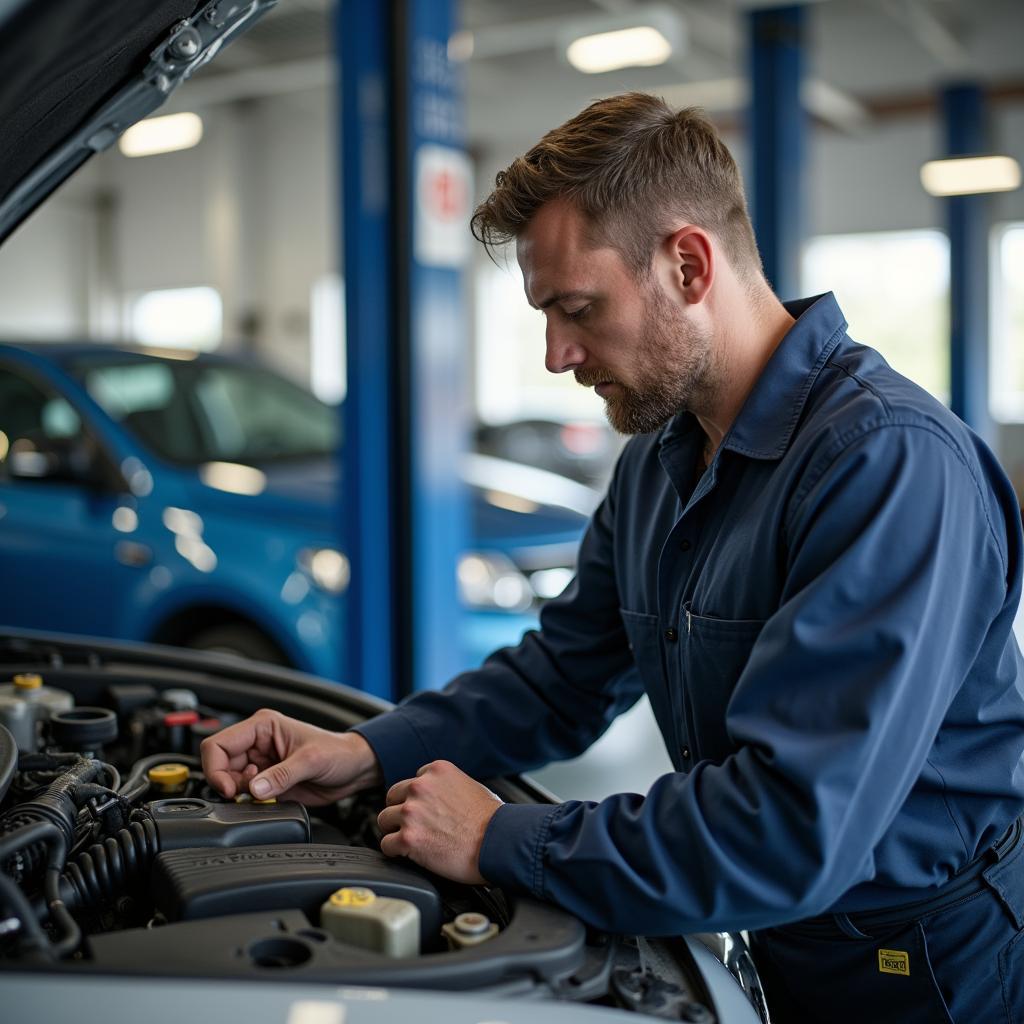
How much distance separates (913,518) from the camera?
1153mm

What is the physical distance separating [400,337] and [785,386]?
253cm

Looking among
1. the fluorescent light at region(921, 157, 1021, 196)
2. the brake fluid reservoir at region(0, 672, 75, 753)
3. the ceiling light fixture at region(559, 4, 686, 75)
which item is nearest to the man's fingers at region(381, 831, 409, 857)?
the brake fluid reservoir at region(0, 672, 75, 753)

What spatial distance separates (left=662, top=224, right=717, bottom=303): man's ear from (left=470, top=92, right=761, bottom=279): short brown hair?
17 millimetres

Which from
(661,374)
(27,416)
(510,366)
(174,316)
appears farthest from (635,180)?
(174,316)

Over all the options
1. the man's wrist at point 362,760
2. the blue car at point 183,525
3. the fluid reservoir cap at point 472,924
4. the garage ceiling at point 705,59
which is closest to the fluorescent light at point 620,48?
the garage ceiling at point 705,59

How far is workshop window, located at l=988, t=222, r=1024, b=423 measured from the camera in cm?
1188

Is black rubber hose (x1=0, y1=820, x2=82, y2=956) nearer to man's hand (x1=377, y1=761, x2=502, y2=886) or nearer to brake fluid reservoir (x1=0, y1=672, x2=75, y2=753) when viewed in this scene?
man's hand (x1=377, y1=761, x2=502, y2=886)

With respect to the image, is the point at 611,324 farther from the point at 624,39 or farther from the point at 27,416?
the point at 624,39

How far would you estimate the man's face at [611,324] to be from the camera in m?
1.37

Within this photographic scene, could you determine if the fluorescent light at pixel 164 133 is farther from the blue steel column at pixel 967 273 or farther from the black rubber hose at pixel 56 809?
the black rubber hose at pixel 56 809

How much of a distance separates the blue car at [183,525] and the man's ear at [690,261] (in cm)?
247

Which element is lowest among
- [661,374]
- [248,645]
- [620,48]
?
[248,645]

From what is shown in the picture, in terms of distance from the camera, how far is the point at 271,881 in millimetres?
1169

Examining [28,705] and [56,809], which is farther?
[28,705]
